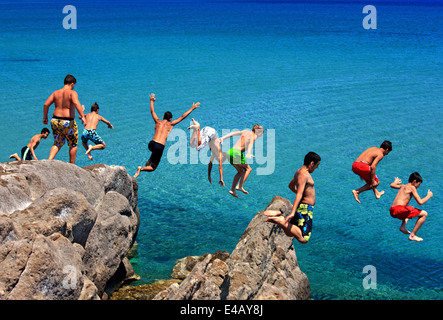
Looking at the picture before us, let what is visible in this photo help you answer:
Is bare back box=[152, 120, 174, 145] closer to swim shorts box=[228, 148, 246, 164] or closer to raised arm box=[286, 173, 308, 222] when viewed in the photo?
swim shorts box=[228, 148, 246, 164]

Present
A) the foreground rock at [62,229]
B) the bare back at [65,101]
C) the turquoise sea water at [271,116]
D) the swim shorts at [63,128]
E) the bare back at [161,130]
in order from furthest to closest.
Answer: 1. the turquoise sea water at [271,116]
2. the bare back at [161,130]
3. the swim shorts at [63,128]
4. the bare back at [65,101]
5. the foreground rock at [62,229]

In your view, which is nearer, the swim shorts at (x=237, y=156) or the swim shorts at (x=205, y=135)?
the swim shorts at (x=205, y=135)

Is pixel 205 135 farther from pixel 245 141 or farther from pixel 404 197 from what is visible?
pixel 404 197

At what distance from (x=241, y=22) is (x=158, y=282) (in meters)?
66.7

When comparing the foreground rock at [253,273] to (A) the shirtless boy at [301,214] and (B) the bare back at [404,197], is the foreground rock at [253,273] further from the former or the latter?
(B) the bare back at [404,197]

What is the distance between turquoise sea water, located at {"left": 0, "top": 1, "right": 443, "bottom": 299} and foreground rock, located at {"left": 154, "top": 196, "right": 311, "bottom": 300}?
106 inches

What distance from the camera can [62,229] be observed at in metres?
10.8

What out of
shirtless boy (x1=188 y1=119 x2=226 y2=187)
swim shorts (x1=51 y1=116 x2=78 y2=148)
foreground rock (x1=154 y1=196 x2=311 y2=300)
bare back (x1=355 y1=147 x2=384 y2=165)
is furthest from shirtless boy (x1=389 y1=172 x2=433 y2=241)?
swim shorts (x1=51 y1=116 x2=78 y2=148)

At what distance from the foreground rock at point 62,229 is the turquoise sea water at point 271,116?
266cm

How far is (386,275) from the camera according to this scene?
16.8 metres

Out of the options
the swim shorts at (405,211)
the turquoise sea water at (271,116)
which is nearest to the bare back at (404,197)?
the swim shorts at (405,211)

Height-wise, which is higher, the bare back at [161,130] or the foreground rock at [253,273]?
the bare back at [161,130]

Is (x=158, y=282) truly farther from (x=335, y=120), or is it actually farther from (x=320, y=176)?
(x=335, y=120)

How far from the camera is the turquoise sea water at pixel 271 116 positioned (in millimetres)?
18141
